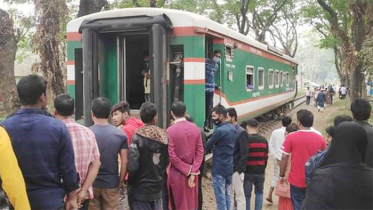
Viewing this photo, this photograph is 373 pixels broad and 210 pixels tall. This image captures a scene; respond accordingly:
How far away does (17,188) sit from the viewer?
285cm

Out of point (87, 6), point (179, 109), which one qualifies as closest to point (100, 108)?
point (179, 109)

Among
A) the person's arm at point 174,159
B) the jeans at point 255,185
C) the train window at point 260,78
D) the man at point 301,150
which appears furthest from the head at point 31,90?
the train window at point 260,78

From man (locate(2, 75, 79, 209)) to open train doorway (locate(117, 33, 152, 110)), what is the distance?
4785 mm

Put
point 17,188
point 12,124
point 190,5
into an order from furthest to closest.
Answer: point 190,5 < point 12,124 < point 17,188

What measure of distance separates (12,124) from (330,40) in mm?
28374

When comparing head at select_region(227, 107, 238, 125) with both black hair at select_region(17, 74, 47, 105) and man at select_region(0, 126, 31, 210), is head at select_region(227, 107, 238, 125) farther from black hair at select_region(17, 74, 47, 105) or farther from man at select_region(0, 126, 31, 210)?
man at select_region(0, 126, 31, 210)

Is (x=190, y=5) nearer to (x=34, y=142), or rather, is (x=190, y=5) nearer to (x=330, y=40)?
(x=330, y=40)

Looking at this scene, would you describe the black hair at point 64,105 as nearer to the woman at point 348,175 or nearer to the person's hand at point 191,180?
the person's hand at point 191,180

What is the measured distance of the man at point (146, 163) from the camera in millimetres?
4251

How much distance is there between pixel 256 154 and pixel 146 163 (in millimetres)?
2001

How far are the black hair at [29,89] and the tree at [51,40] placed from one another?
9043 millimetres

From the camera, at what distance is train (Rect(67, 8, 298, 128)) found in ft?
23.0

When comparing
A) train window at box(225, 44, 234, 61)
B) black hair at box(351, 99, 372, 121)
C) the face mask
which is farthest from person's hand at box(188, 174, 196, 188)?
train window at box(225, 44, 234, 61)

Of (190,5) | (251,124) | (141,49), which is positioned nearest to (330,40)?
(190,5)
